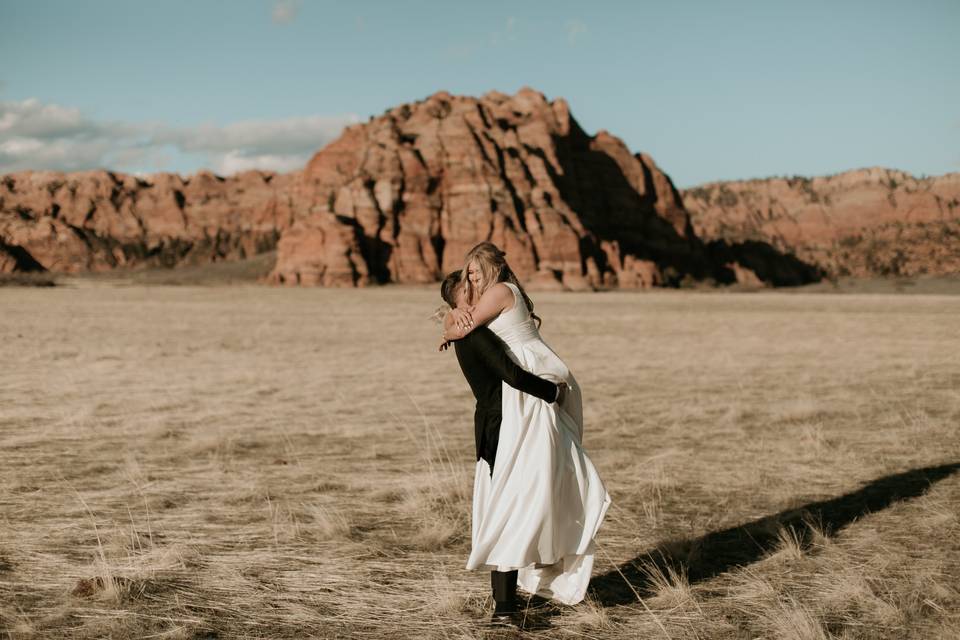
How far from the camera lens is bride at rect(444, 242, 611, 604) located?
427cm

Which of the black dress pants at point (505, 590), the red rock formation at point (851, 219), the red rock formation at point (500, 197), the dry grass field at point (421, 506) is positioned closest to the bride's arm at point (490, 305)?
the black dress pants at point (505, 590)

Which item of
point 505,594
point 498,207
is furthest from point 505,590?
point 498,207

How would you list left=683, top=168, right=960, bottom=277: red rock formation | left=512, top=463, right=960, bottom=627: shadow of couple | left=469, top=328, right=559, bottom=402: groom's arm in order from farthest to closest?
left=683, top=168, right=960, bottom=277: red rock formation → left=512, top=463, right=960, bottom=627: shadow of couple → left=469, top=328, right=559, bottom=402: groom's arm

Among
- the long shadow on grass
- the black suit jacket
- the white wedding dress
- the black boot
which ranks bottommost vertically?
the long shadow on grass

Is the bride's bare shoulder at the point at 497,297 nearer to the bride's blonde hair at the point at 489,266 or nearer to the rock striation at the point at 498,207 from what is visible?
the bride's blonde hair at the point at 489,266

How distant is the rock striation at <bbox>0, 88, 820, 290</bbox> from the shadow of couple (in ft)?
A: 281

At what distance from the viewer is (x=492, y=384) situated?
4543 millimetres

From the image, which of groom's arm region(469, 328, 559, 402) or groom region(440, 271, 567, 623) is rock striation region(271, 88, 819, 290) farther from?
groom's arm region(469, 328, 559, 402)

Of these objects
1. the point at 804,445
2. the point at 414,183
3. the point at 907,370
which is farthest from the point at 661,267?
the point at 804,445

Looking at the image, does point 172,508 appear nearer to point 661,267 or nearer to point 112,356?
point 112,356

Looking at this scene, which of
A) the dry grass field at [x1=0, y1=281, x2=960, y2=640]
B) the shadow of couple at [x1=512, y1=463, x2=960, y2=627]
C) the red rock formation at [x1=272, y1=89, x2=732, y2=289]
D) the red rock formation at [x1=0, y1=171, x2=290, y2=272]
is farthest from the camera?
the red rock formation at [x1=0, y1=171, x2=290, y2=272]

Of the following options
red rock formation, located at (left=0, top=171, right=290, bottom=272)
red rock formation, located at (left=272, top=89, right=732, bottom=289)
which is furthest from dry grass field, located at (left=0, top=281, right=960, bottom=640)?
red rock formation, located at (left=0, top=171, right=290, bottom=272)

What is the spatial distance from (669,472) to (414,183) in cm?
10232

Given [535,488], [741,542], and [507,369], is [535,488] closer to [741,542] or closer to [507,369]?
[507,369]
